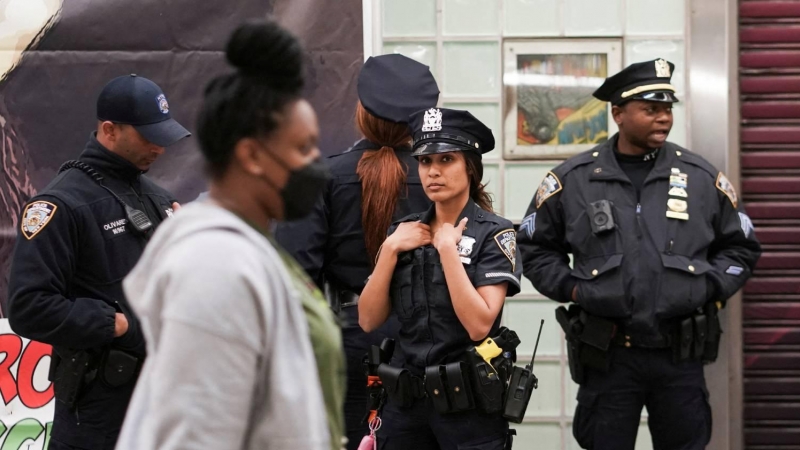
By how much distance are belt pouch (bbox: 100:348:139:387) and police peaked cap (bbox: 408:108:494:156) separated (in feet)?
4.19

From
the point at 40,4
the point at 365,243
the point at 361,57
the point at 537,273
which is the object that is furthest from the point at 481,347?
the point at 40,4

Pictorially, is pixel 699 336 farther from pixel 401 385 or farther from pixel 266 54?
pixel 266 54

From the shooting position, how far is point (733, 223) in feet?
15.6

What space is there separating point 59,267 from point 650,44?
3182 millimetres

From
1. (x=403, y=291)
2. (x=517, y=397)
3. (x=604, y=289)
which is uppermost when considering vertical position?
(x=403, y=291)

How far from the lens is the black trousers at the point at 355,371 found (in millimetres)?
4195

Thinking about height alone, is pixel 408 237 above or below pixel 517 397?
above

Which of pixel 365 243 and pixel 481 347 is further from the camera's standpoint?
pixel 365 243

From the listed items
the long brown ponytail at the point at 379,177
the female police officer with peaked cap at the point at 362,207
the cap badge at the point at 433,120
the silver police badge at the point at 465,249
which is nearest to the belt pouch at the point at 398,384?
the female police officer with peaked cap at the point at 362,207

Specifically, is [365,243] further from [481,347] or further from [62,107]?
[62,107]

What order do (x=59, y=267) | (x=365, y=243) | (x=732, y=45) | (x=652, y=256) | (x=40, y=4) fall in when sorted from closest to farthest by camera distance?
(x=59, y=267)
(x=365, y=243)
(x=652, y=256)
(x=40, y=4)
(x=732, y=45)

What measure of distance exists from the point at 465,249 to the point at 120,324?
4.12 feet

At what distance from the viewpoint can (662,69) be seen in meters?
4.81

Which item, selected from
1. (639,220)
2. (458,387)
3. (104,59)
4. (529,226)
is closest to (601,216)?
(639,220)
